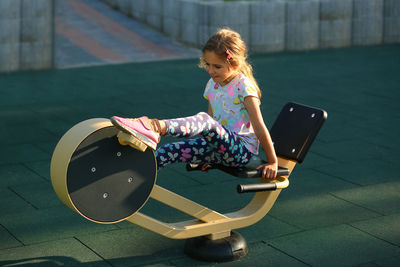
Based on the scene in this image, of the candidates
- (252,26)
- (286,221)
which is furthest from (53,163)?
(252,26)

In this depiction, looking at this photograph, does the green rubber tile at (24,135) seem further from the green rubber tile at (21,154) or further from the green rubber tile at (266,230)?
the green rubber tile at (266,230)

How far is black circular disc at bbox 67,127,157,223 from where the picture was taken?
3.08 meters

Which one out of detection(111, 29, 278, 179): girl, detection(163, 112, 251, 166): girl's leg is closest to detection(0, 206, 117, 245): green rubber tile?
detection(111, 29, 278, 179): girl

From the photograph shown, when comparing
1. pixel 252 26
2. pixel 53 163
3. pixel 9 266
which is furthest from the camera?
pixel 252 26

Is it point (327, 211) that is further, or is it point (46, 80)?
point (46, 80)

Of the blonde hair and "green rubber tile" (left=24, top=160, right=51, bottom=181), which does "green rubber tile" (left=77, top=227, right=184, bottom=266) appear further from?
"green rubber tile" (left=24, top=160, right=51, bottom=181)

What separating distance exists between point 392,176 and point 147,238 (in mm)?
2245

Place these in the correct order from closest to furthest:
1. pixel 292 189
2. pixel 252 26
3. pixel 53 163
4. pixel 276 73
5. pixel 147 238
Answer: pixel 53 163 → pixel 147 238 → pixel 292 189 → pixel 276 73 → pixel 252 26

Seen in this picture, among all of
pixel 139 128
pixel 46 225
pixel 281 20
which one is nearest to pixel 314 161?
pixel 46 225

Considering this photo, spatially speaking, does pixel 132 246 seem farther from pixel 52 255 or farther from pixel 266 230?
pixel 266 230

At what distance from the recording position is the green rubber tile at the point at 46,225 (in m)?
4.05

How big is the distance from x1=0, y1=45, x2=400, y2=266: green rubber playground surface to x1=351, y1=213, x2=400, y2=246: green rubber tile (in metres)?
0.01

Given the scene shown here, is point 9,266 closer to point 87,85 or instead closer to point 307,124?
point 307,124

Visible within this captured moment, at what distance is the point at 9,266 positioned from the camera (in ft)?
11.8
